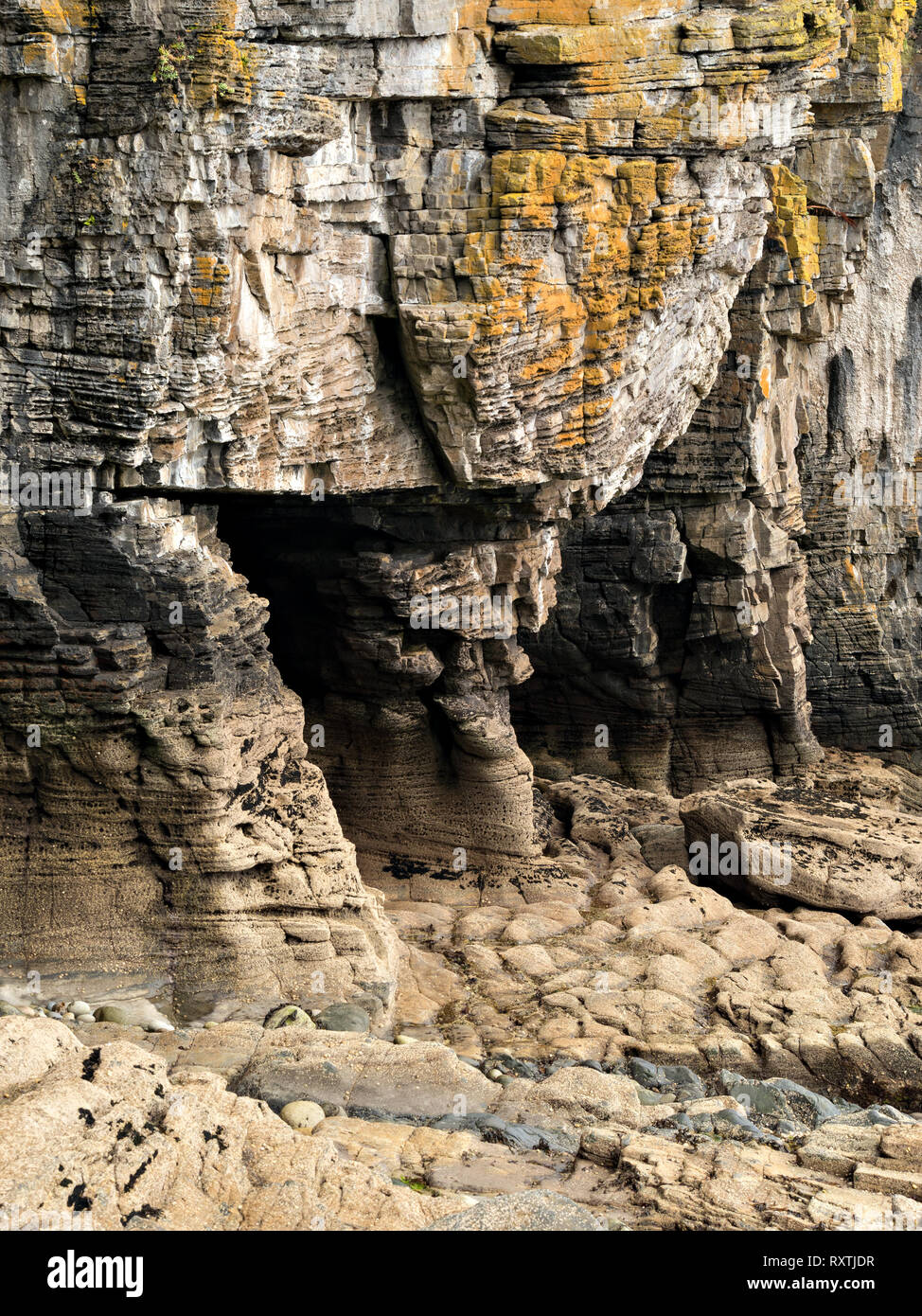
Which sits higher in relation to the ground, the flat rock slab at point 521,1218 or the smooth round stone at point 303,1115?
the flat rock slab at point 521,1218

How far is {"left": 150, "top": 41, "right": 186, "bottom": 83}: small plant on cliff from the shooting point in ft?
44.3

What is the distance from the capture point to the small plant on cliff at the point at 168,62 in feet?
44.3

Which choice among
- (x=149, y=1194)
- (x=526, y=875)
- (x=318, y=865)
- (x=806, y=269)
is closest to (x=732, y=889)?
(x=526, y=875)

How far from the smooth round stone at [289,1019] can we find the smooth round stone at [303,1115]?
261cm

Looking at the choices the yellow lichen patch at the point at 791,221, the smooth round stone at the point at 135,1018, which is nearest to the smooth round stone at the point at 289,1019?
the smooth round stone at the point at 135,1018

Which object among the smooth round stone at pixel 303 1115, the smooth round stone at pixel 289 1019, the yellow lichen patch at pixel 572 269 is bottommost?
the smooth round stone at pixel 289 1019

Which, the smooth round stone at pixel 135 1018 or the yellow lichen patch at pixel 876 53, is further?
the yellow lichen patch at pixel 876 53

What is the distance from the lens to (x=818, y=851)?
22.4 metres

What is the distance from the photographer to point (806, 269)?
26109 millimetres

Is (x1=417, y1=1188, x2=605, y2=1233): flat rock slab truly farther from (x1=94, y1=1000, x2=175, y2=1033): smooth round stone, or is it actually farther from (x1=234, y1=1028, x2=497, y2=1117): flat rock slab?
(x1=94, y1=1000, x2=175, y2=1033): smooth round stone

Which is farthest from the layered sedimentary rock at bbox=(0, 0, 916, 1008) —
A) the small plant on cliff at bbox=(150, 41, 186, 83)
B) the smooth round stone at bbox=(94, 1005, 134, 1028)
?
the smooth round stone at bbox=(94, 1005, 134, 1028)

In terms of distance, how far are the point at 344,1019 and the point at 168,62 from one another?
8819mm

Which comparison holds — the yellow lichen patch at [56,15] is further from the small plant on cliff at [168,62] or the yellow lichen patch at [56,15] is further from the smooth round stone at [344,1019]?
the smooth round stone at [344,1019]

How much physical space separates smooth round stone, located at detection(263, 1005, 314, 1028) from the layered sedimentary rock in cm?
55
